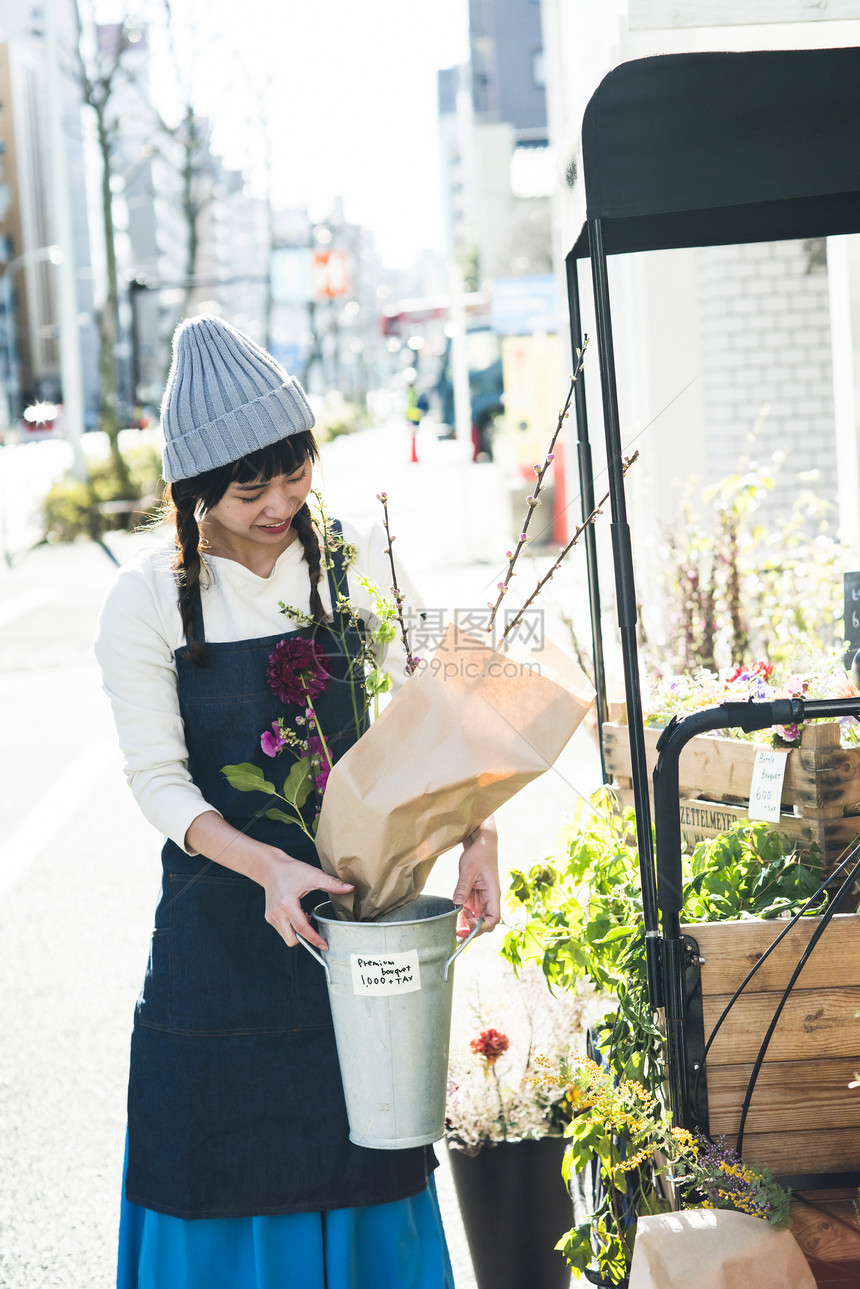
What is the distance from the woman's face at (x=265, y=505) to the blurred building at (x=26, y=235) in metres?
85.2

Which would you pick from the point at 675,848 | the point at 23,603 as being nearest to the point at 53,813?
the point at 675,848

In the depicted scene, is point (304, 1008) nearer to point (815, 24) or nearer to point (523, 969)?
point (523, 969)

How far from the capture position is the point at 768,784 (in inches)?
89.7

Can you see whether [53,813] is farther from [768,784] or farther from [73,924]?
[768,784]

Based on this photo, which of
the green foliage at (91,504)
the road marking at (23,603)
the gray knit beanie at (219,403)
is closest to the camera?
the gray knit beanie at (219,403)

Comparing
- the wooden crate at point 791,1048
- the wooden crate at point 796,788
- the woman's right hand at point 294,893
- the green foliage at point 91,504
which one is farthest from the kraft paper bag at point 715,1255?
the green foliage at point 91,504

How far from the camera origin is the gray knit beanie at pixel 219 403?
1853mm

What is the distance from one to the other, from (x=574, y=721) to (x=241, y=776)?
0.49 m

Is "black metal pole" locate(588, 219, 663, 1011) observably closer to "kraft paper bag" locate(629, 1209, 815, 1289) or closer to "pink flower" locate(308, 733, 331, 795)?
"kraft paper bag" locate(629, 1209, 815, 1289)

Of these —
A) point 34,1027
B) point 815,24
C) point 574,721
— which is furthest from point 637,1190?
point 34,1027

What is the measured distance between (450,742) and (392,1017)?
0.39 m

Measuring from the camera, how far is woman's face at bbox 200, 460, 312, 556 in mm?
1918

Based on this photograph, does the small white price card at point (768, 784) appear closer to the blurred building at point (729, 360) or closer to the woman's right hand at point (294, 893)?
the woman's right hand at point (294, 893)

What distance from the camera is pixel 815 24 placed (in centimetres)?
234
